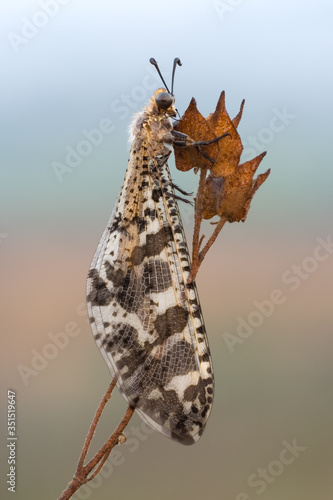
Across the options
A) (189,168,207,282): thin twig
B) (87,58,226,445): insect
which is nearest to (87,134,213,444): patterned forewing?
(87,58,226,445): insect

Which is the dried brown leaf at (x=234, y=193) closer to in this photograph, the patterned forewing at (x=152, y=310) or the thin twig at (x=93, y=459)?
the patterned forewing at (x=152, y=310)

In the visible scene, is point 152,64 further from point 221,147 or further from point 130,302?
point 130,302

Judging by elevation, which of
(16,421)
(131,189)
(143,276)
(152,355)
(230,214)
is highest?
(230,214)

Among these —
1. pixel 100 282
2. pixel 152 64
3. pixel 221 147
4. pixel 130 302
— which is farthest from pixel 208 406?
pixel 152 64

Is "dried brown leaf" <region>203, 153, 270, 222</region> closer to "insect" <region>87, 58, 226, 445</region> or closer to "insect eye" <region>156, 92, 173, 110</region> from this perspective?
"insect" <region>87, 58, 226, 445</region>

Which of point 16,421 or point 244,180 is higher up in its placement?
point 244,180

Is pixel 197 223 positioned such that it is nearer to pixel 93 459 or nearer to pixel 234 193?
pixel 234 193

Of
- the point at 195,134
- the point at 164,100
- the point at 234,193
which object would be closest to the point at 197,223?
the point at 234,193
